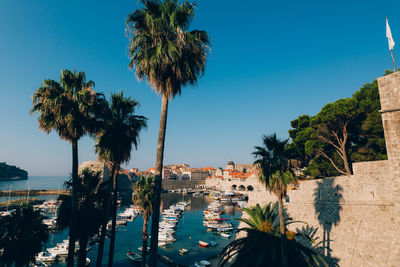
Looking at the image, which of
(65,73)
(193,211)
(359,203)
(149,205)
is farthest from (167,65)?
(193,211)

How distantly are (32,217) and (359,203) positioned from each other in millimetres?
22920

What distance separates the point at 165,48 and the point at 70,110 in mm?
7592

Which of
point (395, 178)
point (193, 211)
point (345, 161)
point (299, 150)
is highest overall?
point (299, 150)

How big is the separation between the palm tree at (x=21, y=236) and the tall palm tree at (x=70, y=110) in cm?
235

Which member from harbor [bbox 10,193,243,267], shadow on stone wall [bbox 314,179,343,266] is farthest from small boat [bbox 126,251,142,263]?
shadow on stone wall [bbox 314,179,343,266]

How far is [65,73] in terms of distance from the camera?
44.9 ft

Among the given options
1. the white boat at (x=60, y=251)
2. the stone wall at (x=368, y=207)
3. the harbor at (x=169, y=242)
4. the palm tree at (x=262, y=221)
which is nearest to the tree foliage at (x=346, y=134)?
the stone wall at (x=368, y=207)

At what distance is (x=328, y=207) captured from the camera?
19.5m

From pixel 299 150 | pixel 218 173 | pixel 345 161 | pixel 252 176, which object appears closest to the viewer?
pixel 345 161

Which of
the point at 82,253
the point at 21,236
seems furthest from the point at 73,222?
the point at 21,236

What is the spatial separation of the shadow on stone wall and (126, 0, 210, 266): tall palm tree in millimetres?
15929

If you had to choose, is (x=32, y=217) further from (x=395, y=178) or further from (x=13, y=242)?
(x=395, y=178)

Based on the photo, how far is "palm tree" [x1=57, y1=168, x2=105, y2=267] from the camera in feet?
45.0

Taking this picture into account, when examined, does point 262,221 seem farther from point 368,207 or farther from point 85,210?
point 85,210
